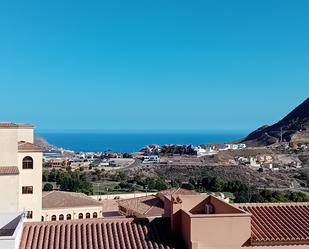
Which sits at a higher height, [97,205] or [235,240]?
[235,240]

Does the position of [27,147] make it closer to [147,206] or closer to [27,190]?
[27,190]

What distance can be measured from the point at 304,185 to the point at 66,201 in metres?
56.3

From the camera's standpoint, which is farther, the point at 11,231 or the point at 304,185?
the point at 304,185

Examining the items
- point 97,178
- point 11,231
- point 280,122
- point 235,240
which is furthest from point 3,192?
point 280,122

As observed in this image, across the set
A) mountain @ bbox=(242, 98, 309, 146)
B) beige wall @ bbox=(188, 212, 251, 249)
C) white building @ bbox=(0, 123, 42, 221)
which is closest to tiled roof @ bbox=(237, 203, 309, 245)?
beige wall @ bbox=(188, 212, 251, 249)

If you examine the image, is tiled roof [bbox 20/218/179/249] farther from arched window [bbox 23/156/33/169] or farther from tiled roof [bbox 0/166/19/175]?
arched window [bbox 23/156/33/169]

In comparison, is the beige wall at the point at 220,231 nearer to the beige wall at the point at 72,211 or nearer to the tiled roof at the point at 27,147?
the tiled roof at the point at 27,147

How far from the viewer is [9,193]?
854 inches

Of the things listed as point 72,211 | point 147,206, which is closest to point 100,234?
point 147,206

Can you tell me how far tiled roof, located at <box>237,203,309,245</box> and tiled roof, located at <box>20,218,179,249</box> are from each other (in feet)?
8.75

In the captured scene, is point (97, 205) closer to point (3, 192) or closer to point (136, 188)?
point (3, 192)

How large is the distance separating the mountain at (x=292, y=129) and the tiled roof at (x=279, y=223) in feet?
387

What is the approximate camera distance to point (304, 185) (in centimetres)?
8044

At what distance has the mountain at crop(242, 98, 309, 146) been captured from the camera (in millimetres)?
134625
